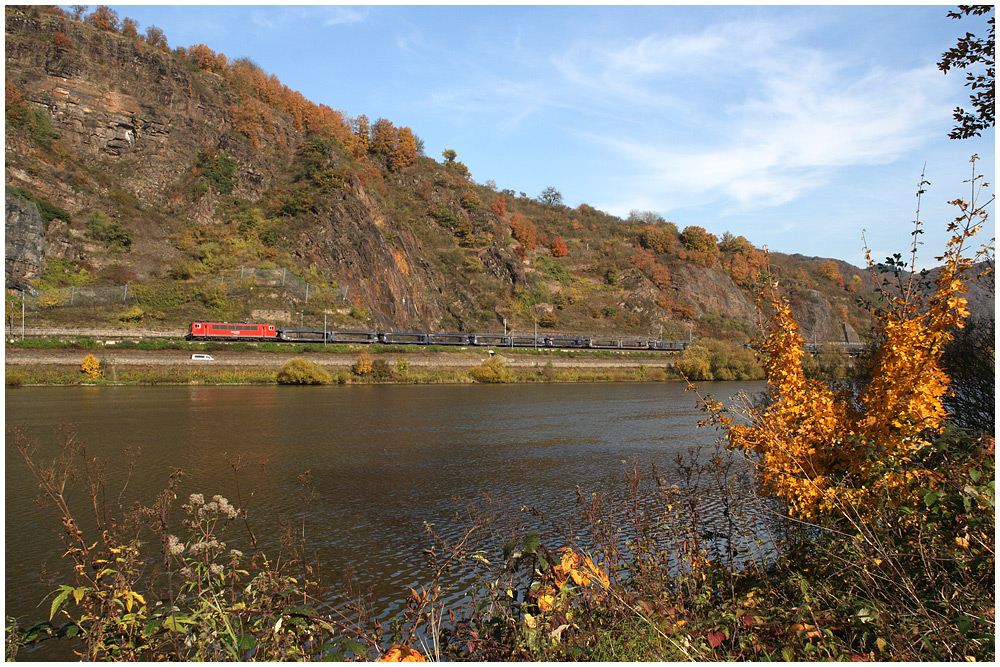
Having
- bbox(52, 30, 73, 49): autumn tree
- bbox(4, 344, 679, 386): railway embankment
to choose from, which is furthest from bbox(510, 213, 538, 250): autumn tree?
bbox(52, 30, 73, 49): autumn tree

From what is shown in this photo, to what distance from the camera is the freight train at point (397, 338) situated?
5184 centimetres

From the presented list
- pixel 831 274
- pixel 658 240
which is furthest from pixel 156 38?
pixel 831 274

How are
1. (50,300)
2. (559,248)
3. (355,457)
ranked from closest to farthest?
(355,457) < (50,300) < (559,248)

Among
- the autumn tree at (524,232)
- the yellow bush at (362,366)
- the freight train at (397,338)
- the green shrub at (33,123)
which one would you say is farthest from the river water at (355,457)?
the autumn tree at (524,232)

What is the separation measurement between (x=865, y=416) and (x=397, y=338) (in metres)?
60.4

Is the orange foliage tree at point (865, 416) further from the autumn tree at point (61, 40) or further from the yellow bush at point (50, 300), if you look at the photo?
the autumn tree at point (61, 40)

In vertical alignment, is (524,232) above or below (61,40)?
below

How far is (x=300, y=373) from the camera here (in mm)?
46281

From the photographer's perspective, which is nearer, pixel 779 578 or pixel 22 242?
pixel 779 578

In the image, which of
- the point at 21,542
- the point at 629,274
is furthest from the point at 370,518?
the point at 629,274

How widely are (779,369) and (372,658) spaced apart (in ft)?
16.6

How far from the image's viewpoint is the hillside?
59062mm

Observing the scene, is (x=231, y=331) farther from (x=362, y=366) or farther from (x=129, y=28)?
(x=129, y=28)

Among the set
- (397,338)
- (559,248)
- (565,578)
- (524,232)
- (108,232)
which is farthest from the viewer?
(559,248)
